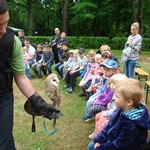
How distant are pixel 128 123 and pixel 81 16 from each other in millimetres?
16839

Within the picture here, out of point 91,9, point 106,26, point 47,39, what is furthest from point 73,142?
point 106,26

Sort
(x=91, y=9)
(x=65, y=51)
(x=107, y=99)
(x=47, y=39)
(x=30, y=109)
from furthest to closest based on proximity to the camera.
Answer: (x=91, y=9), (x=47, y=39), (x=65, y=51), (x=107, y=99), (x=30, y=109)

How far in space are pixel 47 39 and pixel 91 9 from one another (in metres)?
4.62

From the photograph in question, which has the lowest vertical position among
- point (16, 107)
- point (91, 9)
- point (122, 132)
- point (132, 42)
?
point (16, 107)

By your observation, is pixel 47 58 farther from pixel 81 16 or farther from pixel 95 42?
pixel 81 16

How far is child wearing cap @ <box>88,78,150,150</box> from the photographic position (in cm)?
167

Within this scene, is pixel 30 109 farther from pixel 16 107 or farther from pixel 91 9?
pixel 91 9

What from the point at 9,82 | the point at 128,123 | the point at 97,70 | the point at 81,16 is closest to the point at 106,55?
the point at 97,70

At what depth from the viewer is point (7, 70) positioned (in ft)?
5.23

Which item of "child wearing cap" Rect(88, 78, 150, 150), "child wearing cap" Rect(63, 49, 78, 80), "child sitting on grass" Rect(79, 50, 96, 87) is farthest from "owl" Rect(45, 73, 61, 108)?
"child wearing cap" Rect(63, 49, 78, 80)

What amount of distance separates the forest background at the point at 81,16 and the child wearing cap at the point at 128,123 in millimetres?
13720

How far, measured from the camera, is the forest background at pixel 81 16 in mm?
18084

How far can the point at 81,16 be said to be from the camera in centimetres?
1777

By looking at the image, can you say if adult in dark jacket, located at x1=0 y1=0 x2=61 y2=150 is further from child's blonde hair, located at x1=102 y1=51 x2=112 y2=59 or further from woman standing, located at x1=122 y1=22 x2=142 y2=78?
woman standing, located at x1=122 y1=22 x2=142 y2=78
